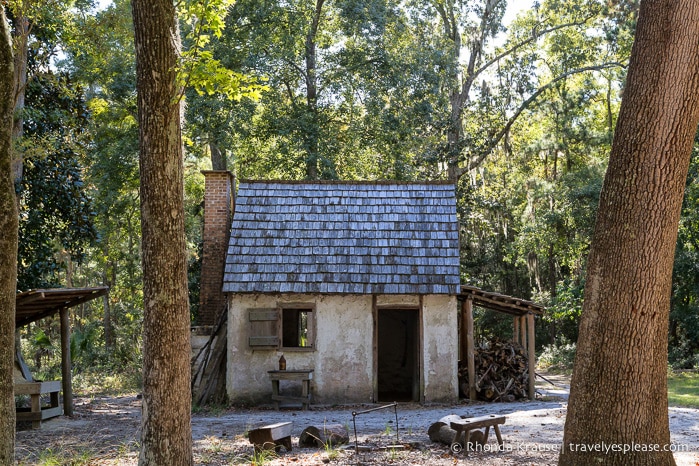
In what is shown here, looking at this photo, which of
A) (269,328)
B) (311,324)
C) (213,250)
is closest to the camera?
(269,328)

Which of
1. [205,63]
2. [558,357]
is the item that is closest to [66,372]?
[205,63]

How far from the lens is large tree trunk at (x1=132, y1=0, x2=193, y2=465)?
6.93 metres

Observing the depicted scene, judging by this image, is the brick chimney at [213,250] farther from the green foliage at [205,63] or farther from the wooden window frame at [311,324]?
the green foliage at [205,63]

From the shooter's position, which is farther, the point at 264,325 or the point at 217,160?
the point at 217,160

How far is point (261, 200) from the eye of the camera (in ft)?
55.1

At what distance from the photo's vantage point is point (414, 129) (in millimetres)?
24438

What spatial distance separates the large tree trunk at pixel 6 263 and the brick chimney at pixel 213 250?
974 centimetres

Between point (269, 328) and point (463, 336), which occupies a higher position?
point (269, 328)

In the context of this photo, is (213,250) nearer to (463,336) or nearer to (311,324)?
(311,324)

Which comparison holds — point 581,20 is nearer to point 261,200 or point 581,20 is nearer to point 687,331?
point 687,331

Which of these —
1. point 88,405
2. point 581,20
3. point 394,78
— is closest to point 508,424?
point 88,405

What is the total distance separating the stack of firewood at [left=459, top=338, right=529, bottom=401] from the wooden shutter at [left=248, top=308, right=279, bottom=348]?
4.29m

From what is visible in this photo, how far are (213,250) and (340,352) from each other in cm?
381

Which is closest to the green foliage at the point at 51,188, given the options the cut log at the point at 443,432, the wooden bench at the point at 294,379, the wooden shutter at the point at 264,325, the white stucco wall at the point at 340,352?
the white stucco wall at the point at 340,352
